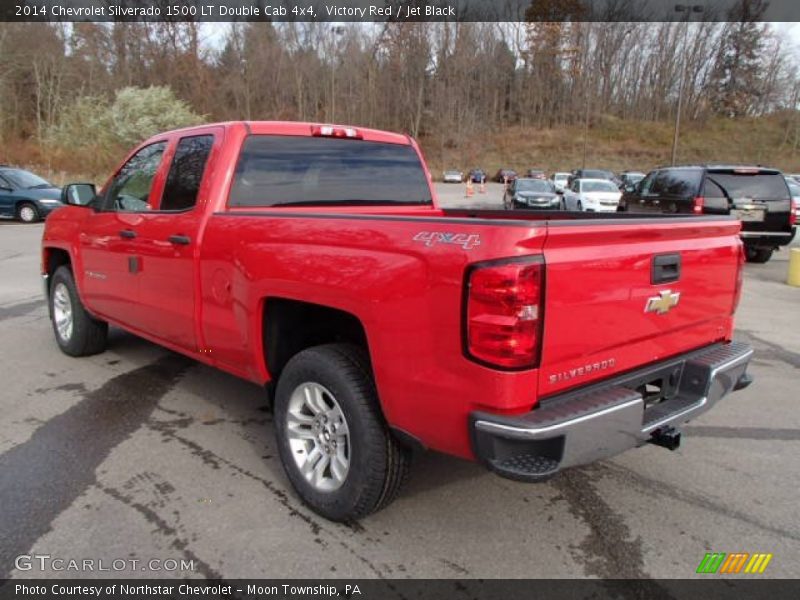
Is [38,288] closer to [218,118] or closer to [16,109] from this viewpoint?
[16,109]

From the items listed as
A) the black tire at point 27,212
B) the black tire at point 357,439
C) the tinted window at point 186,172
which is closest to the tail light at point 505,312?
the black tire at point 357,439

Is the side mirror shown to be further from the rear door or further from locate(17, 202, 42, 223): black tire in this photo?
locate(17, 202, 42, 223): black tire

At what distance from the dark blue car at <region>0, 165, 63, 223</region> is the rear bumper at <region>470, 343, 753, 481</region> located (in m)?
19.8

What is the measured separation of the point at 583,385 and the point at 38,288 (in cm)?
933

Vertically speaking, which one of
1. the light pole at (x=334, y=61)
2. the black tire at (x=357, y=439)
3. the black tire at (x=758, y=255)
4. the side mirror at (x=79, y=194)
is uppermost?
the light pole at (x=334, y=61)

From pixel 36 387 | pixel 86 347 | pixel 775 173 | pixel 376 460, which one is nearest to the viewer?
pixel 376 460

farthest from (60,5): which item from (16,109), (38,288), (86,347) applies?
(86,347)

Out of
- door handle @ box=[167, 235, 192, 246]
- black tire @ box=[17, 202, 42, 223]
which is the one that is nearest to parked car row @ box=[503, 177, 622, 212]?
black tire @ box=[17, 202, 42, 223]

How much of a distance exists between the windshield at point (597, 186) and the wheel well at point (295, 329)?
66.3ft

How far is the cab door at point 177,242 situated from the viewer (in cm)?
378

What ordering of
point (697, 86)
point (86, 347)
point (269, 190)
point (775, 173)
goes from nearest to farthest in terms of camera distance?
1. point (269, 190)
2. point (86, 347)
3. point (775, 173)
4. point (697, 86)

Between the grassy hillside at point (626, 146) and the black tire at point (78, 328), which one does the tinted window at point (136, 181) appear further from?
the grassy hillside at point (626, 146)

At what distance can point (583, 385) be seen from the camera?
2533mm

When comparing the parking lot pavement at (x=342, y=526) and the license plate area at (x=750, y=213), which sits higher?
the license plate area at (x=750, y=213)
